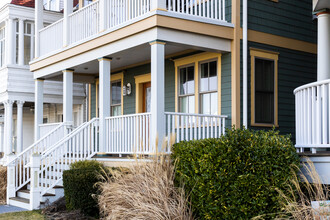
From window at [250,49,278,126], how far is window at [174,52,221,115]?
886mm

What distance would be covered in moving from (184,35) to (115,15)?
7.33 ft

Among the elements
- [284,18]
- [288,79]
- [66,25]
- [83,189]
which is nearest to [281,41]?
[284,18]

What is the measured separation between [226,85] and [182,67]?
1826mm

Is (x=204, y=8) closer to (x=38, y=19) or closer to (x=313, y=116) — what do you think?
(x=313, y=116)

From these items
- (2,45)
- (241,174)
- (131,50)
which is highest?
(2,45)

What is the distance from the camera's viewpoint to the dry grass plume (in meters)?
7.55

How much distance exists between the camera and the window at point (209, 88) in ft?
38.7

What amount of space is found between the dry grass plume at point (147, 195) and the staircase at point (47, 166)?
10.0 ft

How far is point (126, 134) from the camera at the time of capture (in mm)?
11156

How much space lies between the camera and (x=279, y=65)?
1231 centimetres

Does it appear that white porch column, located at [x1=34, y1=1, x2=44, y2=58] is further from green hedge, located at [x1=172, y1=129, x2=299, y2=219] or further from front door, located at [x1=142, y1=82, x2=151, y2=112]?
green hedge, located at [x1=172, y1=129, x2=299, y2=219]

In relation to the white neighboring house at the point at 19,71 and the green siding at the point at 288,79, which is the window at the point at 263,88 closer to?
the green siding at the point at 288,79

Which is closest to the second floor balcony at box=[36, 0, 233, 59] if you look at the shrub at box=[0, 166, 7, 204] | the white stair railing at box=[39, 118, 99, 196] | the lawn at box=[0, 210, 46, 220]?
the white stair railing at box=[39, 118, 99, 196]

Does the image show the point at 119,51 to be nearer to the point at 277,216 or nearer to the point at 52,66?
the point at 52,66
